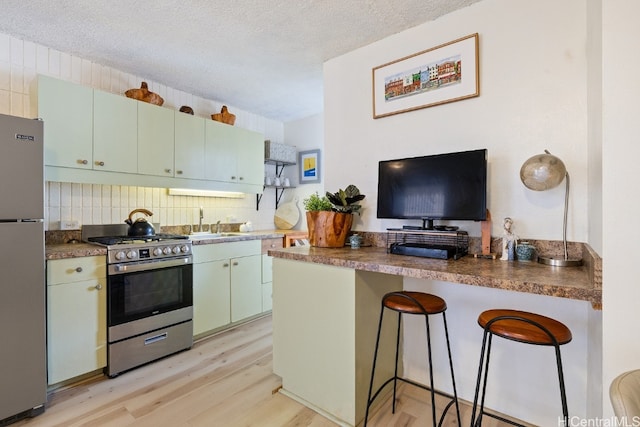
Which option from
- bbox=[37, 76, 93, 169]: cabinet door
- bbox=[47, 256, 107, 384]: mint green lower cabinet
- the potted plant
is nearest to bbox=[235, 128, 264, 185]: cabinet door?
bbox=[37, 76, 93, 169]: cabinet door

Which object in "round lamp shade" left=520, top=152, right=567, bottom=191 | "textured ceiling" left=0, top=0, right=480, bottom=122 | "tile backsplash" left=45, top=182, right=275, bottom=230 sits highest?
"textured ceiling" left=0, top=0, right=480, bottom=122

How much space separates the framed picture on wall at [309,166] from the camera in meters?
4.02

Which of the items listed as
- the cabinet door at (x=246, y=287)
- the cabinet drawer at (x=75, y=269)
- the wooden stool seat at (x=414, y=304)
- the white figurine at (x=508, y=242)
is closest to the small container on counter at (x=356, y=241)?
the wooden stool seat at (x=414, y=304)

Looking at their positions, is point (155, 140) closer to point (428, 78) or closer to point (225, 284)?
point (225, 284)

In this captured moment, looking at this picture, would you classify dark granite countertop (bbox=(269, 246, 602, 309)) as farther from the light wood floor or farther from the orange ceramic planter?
the light wood floor

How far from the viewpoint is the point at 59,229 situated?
8.05 ft

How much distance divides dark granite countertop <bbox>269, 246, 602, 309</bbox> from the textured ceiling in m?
1.54

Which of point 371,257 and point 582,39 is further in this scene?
point 371,257

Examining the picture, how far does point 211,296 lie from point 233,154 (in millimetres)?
1514

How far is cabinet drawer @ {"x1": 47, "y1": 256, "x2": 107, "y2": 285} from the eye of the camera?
6.41ft

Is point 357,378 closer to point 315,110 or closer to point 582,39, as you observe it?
point 582,39

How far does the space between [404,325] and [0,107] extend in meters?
3.27

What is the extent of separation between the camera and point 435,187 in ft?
5.92

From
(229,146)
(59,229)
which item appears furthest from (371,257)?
(59,229)
